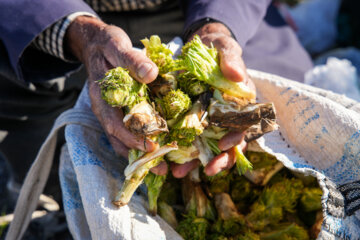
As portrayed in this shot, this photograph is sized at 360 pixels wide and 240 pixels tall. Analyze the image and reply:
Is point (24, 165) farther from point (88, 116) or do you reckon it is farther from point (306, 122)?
point (306, 122)

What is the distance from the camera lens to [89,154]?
4.59ft

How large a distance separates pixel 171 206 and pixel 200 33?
3.04 feet

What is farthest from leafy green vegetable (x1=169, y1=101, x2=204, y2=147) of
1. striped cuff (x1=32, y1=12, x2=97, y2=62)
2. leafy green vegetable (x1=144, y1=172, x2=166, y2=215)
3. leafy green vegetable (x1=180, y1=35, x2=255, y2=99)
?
striped cuff (x1=32, y1=12, x2=97, y2=62)

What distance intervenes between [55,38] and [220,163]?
1082 millimetres

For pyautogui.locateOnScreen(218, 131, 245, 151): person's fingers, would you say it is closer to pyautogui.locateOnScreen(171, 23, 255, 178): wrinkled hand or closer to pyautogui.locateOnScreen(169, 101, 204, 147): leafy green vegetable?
pyautogui.locateOnScreen(171, 23, 255, 178): wrinkled hand

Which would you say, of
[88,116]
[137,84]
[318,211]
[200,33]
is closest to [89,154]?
[88,116]

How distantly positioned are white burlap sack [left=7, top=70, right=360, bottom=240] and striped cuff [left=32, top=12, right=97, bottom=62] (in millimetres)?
303

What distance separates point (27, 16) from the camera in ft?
5.13

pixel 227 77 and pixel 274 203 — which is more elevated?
pixel 227 77

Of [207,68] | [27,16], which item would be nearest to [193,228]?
[207,68]

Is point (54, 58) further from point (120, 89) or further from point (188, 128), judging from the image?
point (188, 128)

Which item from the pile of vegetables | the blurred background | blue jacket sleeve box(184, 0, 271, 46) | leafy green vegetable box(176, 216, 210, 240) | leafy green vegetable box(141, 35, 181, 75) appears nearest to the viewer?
the pile of vegetables

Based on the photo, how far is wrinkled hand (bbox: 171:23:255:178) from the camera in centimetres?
121

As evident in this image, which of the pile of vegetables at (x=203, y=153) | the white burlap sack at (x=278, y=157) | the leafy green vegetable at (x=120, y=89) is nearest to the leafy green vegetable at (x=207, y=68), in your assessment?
the pile of vegetables at (x=203, y=153)
